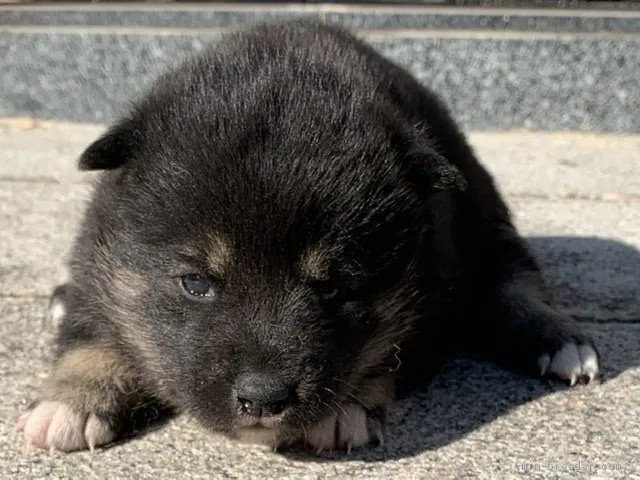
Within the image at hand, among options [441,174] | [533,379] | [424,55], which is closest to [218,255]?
[441,174]

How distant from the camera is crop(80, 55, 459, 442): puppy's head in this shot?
296 cm

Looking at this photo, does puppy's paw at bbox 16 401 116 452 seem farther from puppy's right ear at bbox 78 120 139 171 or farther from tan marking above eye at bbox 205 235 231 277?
puppy's right ear at bbox 78 120 139 171

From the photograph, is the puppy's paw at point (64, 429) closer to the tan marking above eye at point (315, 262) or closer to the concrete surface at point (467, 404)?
the concrete surface at point (467, 404)

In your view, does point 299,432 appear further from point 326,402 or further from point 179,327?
point 179,327

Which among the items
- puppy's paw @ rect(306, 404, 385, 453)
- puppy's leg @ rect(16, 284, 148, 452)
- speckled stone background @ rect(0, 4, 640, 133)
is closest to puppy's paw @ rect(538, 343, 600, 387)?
puppy's paw @ rect(306, 404, 385, 453)

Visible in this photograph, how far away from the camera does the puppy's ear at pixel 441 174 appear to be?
3.34 m

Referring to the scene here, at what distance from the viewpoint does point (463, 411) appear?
3488 mm

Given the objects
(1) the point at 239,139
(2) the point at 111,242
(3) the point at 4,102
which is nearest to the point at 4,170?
(3) the point at 4,102

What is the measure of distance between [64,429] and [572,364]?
196 centimetres

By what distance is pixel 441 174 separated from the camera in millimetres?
3361

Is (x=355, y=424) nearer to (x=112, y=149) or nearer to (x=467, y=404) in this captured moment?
(x=467, y=404)

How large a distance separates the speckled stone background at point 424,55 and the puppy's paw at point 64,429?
4.93 metres

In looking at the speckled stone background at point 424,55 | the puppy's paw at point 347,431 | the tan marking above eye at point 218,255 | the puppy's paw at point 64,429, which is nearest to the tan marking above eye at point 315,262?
the tan marking above eye at point 218,255

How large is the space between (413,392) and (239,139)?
1252mm
